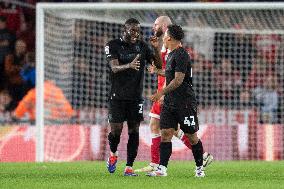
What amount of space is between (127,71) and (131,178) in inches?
66.2

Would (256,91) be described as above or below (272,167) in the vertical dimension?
above

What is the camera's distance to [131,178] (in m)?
13.1

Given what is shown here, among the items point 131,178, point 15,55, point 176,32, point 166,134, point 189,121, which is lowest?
point 131,178

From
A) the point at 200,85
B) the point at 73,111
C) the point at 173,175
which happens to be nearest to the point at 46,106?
the point at 73,111

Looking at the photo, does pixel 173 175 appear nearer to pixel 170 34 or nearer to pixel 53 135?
pixel 170 34

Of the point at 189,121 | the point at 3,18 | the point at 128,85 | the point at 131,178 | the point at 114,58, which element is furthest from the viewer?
the point at 3,18

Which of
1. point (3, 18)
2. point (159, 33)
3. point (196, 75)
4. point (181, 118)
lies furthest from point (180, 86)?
point (3, 18)

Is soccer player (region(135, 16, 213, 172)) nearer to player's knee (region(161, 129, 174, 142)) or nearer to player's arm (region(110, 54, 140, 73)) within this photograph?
player's arm (region(110, 54, 140, 73))

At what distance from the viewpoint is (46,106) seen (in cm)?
1983

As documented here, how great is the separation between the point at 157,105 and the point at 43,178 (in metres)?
2.32

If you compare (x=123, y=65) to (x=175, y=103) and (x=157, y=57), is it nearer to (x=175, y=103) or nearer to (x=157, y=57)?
(x=157, y=57)

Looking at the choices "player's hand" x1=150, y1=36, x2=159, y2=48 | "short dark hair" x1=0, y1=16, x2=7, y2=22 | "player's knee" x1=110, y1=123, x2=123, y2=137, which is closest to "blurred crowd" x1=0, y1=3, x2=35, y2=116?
"short dark hair" x1=0, y1=16, x2=7, y2=22

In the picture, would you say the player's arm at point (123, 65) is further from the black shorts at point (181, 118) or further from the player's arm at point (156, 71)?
the black shorts at point (181, 118)

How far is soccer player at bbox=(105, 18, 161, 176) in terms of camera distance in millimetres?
14000
